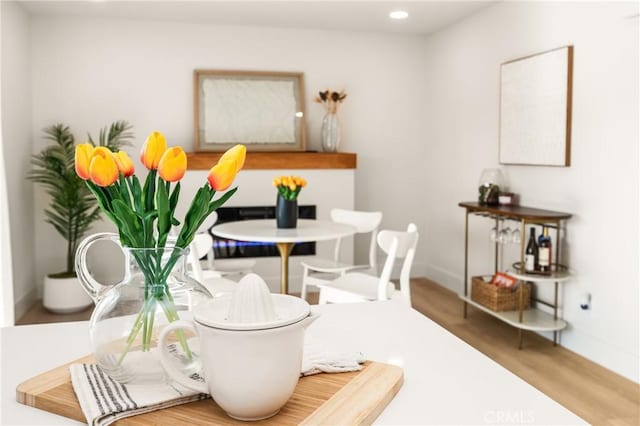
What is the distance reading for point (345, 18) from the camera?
498cm

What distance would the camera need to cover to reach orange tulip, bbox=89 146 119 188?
0.79 metres

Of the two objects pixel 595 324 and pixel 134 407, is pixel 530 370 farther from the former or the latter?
pixel 134 407

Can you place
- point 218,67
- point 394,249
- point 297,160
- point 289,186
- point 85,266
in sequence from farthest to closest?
point 218,67 → point 297,160 → point 289,186 → point 394,249 → point 85,266

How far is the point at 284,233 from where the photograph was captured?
3.38 meters

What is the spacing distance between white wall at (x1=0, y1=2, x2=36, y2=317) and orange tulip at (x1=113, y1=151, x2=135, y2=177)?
382 centimetres

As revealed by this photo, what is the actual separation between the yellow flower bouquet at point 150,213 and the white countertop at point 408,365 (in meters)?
0.18

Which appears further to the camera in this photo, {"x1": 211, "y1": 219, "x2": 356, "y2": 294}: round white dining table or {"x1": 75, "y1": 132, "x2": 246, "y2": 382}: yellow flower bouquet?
{"x1": 211, "y1": 219, "x2": 356, "y2": 294}: round white dining table

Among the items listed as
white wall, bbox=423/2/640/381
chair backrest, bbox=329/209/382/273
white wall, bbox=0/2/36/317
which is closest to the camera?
white wall, bbox=423/2/640/381

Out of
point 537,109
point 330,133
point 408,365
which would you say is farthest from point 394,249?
point 330,133

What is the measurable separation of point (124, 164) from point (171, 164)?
0.08 m

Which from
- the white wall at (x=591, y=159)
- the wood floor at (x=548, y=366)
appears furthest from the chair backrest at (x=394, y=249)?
the white wall at (x=591, y=159)

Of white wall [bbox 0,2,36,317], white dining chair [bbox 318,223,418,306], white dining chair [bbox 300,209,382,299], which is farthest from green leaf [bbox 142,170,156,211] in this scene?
white wall [bbox 0,2,36,317]
